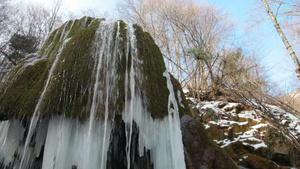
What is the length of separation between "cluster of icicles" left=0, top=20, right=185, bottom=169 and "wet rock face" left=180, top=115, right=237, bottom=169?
46 centimetres

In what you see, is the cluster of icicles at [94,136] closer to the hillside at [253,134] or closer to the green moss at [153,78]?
the green moss at [153,78]

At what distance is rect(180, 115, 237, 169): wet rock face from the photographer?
8.34ft

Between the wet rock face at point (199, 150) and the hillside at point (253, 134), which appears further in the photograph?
the hillside at point (253, 134)

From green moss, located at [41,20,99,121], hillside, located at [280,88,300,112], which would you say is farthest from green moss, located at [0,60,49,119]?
hillside, located at [280,88,300,112]

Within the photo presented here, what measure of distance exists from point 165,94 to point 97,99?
113 centimetres

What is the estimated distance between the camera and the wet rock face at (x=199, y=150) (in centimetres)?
254

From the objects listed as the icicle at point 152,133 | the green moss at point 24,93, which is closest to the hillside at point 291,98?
the icicle at point 152,133

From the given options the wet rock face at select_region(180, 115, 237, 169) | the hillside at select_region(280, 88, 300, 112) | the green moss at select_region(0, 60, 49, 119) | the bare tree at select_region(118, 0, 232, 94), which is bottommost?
the wet rock face at select_region(180, 115, 237, 169)

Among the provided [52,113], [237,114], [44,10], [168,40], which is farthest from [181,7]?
[44,10]

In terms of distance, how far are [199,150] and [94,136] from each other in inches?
72.5

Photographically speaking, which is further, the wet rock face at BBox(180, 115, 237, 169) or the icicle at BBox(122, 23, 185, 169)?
the wet rock face at BBox(180, 115, 237, 169)

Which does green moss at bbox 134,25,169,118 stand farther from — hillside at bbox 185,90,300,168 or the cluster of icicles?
hillside at bbox 185,90,300,168

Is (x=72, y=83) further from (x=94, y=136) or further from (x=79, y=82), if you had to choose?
(x=94, y=136)

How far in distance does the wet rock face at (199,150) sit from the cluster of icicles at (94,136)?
0.46 metres
